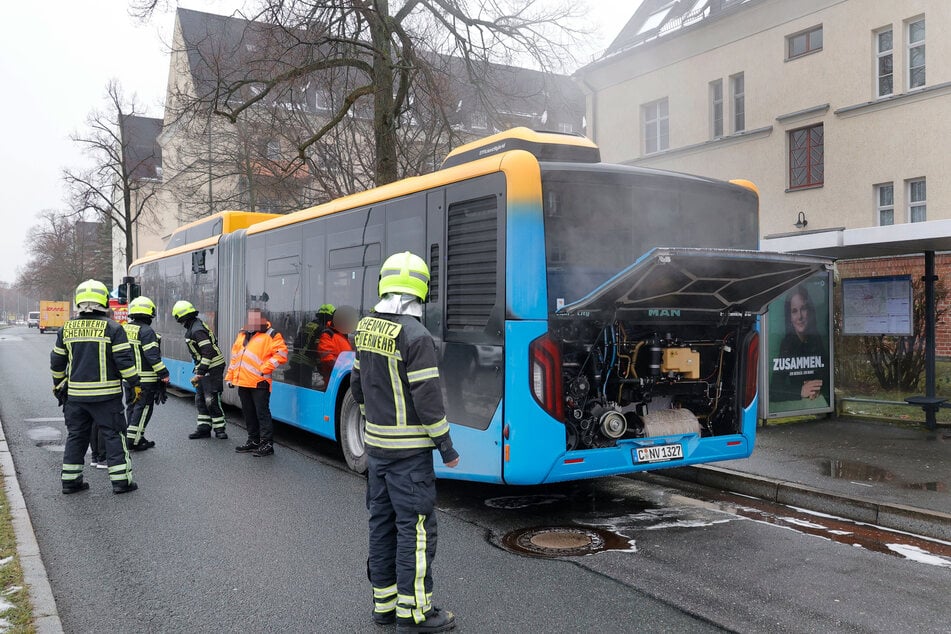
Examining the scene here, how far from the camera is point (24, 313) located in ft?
463

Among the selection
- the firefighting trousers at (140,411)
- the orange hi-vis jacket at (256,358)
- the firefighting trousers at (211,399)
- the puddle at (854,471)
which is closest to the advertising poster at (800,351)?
the puddle at (854,471)

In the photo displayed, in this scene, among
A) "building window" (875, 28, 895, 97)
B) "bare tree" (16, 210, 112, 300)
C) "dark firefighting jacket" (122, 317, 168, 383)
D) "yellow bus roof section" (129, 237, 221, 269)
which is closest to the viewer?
"dark firefighting jacket" (122, 317, 168, 383)

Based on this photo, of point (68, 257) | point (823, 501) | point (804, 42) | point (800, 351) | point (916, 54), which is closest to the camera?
point (823, 501)

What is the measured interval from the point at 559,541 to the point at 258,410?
4.63m

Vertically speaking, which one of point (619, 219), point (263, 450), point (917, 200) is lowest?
point (263, 450)

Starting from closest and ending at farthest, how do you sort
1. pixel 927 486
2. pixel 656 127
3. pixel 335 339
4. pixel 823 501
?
pixel 823 501 < pixel 927 486 < pixel 335 339 < pixel 656 127

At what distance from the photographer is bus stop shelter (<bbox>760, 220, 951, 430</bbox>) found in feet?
27.7

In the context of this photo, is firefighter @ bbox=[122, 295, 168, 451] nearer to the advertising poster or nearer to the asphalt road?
the asphalt road

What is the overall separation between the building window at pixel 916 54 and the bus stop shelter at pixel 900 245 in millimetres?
9696

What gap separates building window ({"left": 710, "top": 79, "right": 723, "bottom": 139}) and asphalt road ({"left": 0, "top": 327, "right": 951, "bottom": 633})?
55.4 ft

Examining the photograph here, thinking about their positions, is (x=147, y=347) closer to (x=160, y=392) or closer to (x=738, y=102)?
(x=160, y=392)

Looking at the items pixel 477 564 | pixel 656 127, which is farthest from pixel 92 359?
pixel 656 127

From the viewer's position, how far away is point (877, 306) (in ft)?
33.2

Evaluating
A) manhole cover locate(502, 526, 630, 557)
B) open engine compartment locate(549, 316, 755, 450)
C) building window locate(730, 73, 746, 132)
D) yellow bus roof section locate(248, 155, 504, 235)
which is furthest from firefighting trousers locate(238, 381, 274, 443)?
building window locate(730, 73, 746, 132)
